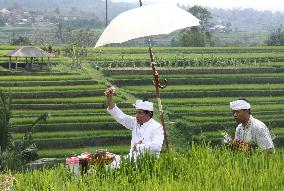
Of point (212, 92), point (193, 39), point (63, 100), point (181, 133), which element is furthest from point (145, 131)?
point (193, 39)

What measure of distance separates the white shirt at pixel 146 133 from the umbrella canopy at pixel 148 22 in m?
0.87

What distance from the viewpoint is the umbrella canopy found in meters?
5.85

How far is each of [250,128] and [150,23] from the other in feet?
5.04

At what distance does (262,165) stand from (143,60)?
3456 cm

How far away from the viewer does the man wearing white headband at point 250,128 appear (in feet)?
18.1

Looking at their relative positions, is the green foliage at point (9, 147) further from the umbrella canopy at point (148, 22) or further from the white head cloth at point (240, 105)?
the white head cloth at point (240, 105)

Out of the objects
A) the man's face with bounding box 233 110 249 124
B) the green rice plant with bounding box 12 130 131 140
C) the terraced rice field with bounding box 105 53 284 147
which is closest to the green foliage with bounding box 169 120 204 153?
the terraced rice field with bounding box 105 53 284 147

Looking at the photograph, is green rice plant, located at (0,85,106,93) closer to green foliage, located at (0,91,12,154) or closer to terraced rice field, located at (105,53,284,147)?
terraced rice field, located at (105,53,284,147)

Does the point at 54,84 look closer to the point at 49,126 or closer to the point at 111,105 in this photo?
the point at 49,126

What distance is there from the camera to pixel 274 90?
30781 mm

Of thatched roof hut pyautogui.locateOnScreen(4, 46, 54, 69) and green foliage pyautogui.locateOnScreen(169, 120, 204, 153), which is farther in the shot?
thatched roof hut pyautogui.locateOnScreen(4, 46, 54, 69)

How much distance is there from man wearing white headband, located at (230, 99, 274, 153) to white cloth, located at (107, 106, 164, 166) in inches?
32.8

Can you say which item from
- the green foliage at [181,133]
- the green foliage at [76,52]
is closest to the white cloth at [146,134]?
the green foliage at [181,133]

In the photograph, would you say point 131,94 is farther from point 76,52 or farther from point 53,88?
point 76,52
